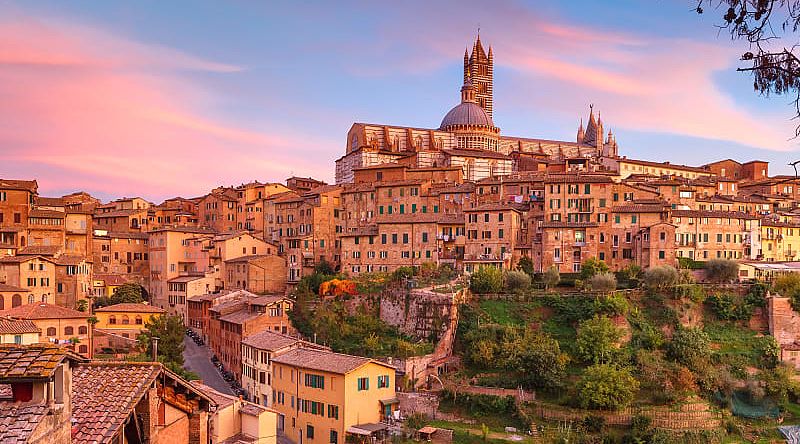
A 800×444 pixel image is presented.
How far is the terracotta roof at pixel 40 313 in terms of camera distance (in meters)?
40.3

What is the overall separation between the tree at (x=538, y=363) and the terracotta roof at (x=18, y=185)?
135 ft

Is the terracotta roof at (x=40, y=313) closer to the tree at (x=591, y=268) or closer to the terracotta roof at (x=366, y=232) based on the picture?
the terracotta roof at (x=366, y=232)

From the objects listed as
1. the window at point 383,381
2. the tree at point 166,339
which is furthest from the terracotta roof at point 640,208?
the tree at point 166,339

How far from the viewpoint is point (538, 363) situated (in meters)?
35.2

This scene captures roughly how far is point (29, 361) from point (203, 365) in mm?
40634

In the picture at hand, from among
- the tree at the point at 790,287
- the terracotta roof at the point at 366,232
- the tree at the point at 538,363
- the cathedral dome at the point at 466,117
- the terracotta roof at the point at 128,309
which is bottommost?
the tree at the point at 538,363

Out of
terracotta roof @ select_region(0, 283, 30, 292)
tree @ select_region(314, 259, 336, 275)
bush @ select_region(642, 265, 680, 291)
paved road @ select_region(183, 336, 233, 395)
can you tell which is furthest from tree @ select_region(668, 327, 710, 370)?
terracotta roof @ select_region(0, 283, 30, 292)

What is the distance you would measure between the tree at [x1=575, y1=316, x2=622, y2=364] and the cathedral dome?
44.6m

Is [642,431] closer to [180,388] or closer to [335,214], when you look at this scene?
[180,388]

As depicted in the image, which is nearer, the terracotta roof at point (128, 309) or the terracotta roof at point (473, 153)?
the terracotta roof at point (128, 309)

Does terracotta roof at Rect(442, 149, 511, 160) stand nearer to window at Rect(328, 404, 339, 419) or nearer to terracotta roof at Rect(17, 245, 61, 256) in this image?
terracotta roof at Rect(17, 245, 61, 256)

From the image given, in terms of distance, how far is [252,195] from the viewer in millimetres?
67000

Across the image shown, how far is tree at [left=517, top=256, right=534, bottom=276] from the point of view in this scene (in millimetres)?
48219

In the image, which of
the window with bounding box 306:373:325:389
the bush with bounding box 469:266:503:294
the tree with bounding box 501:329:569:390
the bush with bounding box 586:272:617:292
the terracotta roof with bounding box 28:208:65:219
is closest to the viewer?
the window with bounding box 306:373:325:389
